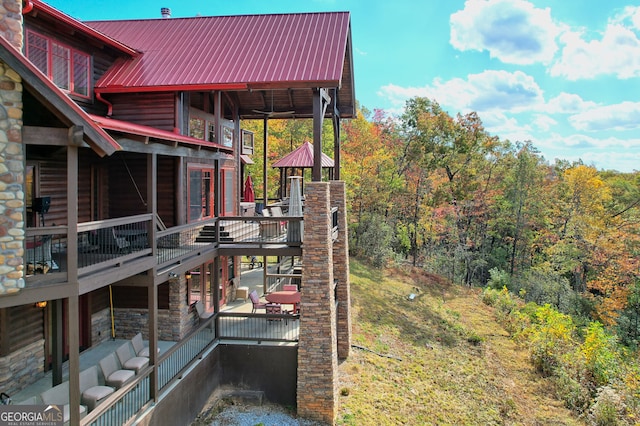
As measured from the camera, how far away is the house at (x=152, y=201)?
671 centimetres

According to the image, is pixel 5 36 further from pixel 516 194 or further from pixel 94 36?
pixel 516 194

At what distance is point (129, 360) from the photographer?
9.57 metres

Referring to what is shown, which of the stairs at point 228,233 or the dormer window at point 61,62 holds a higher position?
the dormer window at point 61,62

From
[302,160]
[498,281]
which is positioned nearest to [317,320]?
[302,160]

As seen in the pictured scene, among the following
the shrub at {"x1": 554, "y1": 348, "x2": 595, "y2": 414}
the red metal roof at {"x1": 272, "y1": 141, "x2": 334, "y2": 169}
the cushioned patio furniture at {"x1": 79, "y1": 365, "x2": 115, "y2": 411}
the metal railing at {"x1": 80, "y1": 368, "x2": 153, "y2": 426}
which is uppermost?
the red metal roof at {"x1": 272, "y1": 141, "x2": 334, "y2": 169}

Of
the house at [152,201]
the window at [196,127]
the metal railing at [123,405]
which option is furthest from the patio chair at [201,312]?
the window at [196,127]

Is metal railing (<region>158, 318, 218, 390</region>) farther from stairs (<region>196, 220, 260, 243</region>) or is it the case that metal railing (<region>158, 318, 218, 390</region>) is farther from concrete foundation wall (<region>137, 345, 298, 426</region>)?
stairs (<region>196, 220, 260, 243</region>)

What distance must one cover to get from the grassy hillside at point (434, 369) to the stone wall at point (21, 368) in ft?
24.7

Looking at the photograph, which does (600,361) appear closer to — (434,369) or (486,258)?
(434,369)

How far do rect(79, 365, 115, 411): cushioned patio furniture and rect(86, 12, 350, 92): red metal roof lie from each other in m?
7.69

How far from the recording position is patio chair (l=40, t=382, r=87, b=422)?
24.7ft

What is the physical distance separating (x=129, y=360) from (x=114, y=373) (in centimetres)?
67

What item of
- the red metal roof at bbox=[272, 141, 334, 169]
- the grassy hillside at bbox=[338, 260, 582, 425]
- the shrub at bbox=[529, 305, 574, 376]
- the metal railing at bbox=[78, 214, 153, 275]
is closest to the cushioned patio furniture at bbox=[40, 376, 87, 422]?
the metal railing at bbox=[78, 214, 153, 275]

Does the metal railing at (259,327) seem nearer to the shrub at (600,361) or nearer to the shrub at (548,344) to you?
the shrub at (548,344)
